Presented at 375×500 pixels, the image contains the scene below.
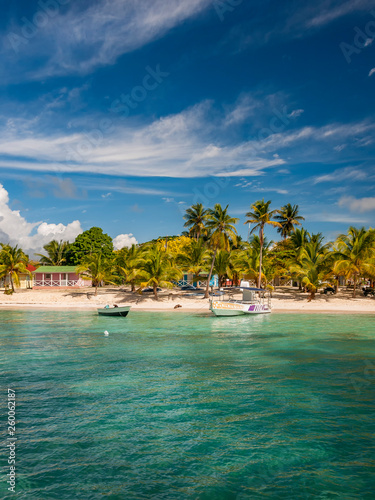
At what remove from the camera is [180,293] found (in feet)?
178

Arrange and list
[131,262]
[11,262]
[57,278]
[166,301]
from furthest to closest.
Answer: [57,278]
[11,262]
[131,262]
[166,301]

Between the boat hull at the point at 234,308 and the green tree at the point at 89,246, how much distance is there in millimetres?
45343

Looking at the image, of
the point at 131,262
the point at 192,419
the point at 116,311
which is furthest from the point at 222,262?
the point at 192,419

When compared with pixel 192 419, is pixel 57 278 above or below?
above

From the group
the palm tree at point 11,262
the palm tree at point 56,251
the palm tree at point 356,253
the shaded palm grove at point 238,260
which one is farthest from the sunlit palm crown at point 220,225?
the palm tree at point 56,251

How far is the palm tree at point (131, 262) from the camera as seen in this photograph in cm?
4839

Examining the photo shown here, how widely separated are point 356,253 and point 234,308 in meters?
21.6

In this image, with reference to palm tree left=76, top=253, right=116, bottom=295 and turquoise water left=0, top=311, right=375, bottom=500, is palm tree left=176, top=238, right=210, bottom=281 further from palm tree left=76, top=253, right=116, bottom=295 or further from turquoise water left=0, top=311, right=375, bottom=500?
turquoise water left=0, top=311, right=375, bottom=500

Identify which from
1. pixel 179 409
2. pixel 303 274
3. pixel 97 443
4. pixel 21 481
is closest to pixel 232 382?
pixel 179 409

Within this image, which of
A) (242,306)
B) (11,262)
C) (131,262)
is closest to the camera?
(242,306)

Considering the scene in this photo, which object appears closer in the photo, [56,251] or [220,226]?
[220,226]

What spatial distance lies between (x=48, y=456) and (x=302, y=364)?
12.8 m

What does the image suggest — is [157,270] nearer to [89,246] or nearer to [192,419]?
[89,246]

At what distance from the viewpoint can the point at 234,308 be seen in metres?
36.9
